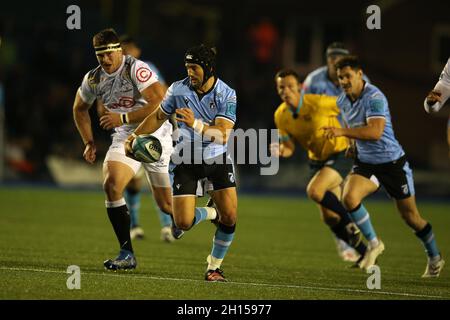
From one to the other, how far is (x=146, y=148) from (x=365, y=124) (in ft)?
8.01

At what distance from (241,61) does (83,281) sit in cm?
1990

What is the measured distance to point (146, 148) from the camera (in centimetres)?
890

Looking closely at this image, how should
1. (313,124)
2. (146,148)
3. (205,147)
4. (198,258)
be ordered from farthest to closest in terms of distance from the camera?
(313,124) → (198,258) → (146,148) → (205,147)

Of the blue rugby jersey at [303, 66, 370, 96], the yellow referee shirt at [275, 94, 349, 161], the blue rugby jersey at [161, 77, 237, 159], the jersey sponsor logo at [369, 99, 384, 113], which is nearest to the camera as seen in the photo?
the blue rugby jersey at [161, 77, 237, 159]

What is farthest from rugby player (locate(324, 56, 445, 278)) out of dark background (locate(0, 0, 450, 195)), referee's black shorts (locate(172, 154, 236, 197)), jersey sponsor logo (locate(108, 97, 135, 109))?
dark background (locate(0, 0, 450, 195))

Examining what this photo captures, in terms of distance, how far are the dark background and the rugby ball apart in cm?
1239

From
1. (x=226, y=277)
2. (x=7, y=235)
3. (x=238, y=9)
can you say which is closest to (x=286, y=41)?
(x=238, y=9)

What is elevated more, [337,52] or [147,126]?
[337,52]

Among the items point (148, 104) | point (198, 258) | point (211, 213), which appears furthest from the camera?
point (198, 258)

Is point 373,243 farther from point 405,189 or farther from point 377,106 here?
point 377,106

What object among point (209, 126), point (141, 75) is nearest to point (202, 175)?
point (209, 126)

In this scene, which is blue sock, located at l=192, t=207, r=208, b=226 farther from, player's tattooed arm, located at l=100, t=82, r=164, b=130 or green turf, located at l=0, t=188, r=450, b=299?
player's tattooed arm, located at l=100, t=82, r=164, b=130

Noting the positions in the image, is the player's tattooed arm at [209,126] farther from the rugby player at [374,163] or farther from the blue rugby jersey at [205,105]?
the rugby player at [374,163]

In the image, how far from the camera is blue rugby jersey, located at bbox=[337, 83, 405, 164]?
387 inches
